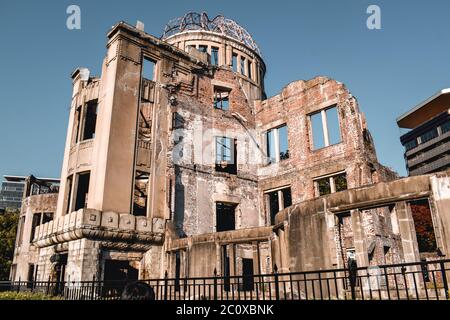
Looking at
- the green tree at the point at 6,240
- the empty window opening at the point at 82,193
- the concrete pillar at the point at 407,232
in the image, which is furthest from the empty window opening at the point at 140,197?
the green tree at the point at 6,240

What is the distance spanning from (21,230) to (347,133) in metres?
23.4

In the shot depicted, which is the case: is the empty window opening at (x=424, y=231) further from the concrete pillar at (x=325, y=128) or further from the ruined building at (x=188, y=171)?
the concrete pillar at (x=325, y=128)

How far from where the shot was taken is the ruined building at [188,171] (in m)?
14.6

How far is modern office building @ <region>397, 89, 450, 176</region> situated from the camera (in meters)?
48.7

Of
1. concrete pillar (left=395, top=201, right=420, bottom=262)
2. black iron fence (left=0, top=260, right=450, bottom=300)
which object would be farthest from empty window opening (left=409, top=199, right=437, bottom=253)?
concrete pillar (left=395, top=201, right=420, bottom=262)

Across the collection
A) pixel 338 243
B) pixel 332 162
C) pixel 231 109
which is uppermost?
pixel 231 109

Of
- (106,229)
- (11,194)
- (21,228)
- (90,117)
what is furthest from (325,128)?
(11,194)

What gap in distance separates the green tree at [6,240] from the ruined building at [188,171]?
182 inches

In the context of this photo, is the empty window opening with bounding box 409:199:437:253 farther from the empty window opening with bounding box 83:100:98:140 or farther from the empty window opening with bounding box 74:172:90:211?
the empty window opening with bounding box 83:100:98:140

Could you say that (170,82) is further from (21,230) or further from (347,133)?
(21,230)

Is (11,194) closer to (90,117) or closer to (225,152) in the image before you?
(90,117)

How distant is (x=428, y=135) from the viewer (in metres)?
51.8
